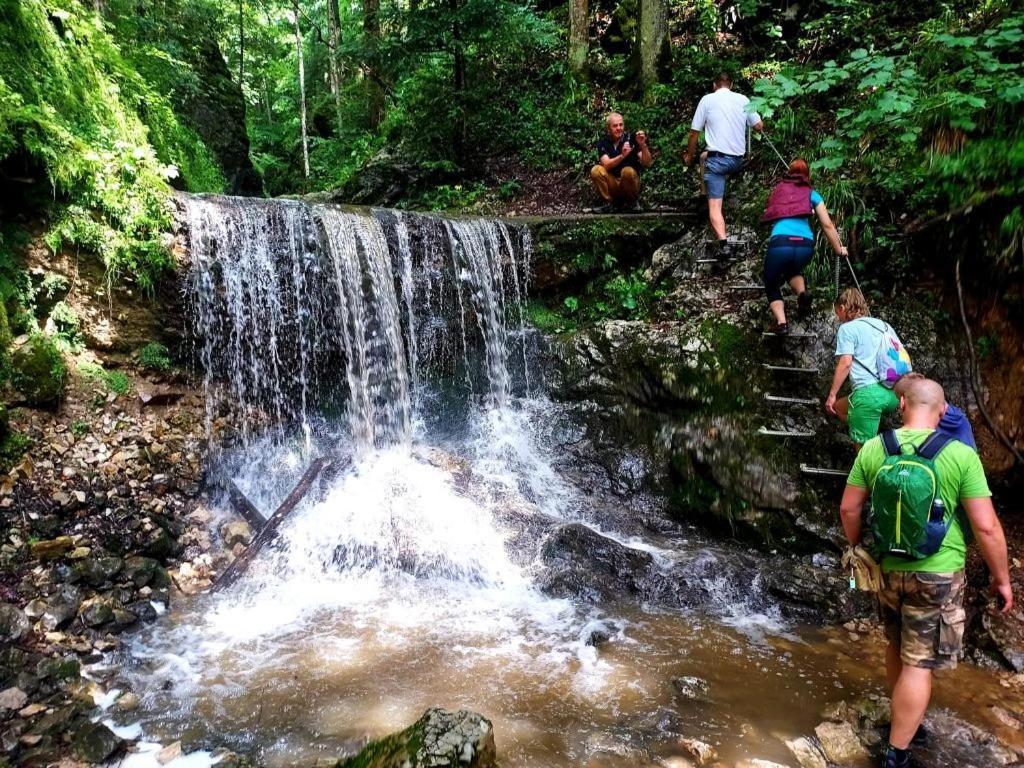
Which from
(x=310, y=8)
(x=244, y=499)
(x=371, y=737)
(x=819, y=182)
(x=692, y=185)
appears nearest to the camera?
(x=371, y=737)

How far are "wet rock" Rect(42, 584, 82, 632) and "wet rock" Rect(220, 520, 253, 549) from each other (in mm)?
1310

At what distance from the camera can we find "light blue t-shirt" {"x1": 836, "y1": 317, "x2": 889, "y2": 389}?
4.43m

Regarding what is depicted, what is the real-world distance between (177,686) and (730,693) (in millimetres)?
3647

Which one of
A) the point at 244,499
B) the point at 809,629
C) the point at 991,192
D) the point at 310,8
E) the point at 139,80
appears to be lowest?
the point at 809,629

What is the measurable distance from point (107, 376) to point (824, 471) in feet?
23.2

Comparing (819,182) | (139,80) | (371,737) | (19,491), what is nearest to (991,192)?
(819,182)

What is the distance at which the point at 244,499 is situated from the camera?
603 cm

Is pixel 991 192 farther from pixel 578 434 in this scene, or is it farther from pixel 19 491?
pixel 19 491

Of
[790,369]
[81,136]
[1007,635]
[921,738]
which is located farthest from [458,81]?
[921,738]

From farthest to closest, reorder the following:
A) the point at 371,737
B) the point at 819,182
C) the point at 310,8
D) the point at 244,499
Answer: the point at 310,8, the point at 819,182, the point at 244,499, the point at 371,737

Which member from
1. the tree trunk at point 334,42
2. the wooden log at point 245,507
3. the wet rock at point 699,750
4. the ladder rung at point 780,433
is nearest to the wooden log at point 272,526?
the wooden log at point 245,507

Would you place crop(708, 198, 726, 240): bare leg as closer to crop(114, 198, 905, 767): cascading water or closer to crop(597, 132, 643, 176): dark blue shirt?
crop(597, 132, 643, 176): dark blue shirt

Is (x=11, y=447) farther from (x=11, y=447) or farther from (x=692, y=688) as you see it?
(x=692, y=688)

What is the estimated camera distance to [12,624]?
12.9 ft
